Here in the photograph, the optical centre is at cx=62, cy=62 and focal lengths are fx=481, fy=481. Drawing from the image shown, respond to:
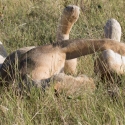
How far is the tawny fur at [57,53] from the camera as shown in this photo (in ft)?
10.8

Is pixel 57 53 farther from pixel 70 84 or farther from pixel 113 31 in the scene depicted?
pixel 113 31

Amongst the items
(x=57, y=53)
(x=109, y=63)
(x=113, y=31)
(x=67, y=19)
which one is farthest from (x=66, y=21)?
(x=109, y=63)

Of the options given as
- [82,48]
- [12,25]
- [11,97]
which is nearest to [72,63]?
[82,48]

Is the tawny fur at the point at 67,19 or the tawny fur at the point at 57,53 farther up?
the tawny fur at the point at 67,19

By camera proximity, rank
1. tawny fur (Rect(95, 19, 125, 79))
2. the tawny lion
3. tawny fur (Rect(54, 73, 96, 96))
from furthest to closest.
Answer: the tawny lion, tawny fur (Rect(95, 19, 125, 79)), tawny fur (Rect(54, 73, 96, 96))

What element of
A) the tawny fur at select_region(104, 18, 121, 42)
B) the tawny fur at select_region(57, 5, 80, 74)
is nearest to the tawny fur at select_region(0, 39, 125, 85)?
the tawny fur at select_region(57, 5, 80, 74)

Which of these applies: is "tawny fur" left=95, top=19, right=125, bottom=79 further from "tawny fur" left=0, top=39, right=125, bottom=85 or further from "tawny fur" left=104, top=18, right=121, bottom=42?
"tawny fur" left=104, top=18, right=121, bottom=42

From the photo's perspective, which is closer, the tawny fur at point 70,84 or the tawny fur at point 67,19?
the tawny fur at point 70,84

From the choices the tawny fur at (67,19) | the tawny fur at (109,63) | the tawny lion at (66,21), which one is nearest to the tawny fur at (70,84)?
the tawny fur at (109,63)

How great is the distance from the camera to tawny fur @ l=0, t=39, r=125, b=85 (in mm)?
3289

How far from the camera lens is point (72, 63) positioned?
371 cm

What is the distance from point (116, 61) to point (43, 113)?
30.2 inches

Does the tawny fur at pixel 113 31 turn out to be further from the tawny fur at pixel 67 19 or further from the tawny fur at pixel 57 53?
the tawny fur at pixel 57 53

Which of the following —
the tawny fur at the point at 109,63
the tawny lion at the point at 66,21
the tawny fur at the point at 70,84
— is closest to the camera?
the tawny fur at the point at 70,84
